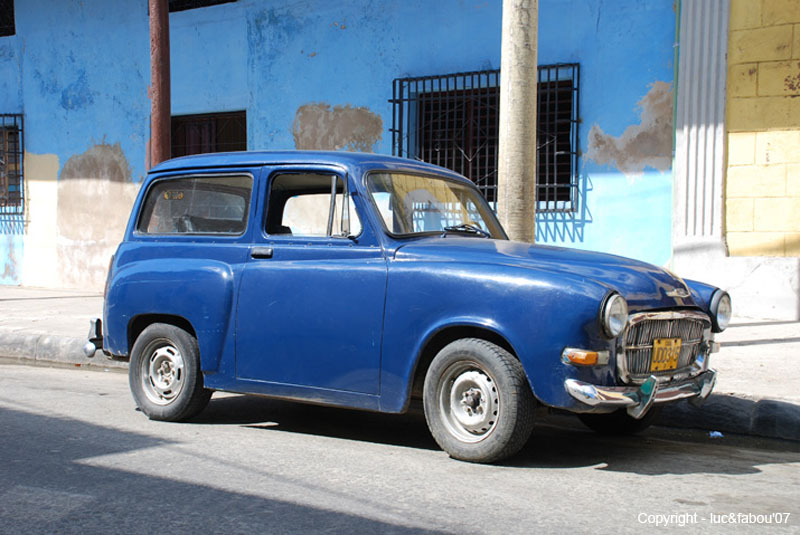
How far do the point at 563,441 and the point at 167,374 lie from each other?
8.48 ft

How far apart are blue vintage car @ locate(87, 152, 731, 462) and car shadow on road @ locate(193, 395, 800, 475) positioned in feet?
0.81

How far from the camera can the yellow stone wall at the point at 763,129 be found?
30.5ft

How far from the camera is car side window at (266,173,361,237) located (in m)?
5.25

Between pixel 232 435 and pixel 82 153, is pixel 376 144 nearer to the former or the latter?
pixel 82 153

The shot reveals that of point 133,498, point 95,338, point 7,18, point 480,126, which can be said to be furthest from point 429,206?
point 7,18

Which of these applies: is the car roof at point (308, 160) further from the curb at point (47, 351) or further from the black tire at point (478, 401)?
the curb at point (47, 351)

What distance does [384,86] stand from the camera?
11984 mm

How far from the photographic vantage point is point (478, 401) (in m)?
4.69

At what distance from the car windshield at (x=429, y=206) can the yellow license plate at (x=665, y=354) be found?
1.41 metres

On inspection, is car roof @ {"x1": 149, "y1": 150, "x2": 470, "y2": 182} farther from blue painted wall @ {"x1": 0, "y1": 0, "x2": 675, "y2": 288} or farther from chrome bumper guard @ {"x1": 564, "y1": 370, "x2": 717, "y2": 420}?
blue painted wall @ {"x1": 0, "y1": 0, "x2": 675, "y2": 288}

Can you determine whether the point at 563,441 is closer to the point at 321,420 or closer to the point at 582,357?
the point at 582,357

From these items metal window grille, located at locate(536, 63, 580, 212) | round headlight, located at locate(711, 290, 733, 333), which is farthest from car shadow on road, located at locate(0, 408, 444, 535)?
metal window grille, located at locate(536, 63, 580, 212)

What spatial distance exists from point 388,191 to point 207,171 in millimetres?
1378

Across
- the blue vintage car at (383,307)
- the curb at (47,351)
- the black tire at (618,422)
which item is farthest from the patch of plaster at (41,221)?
the black tire at (618,422)
